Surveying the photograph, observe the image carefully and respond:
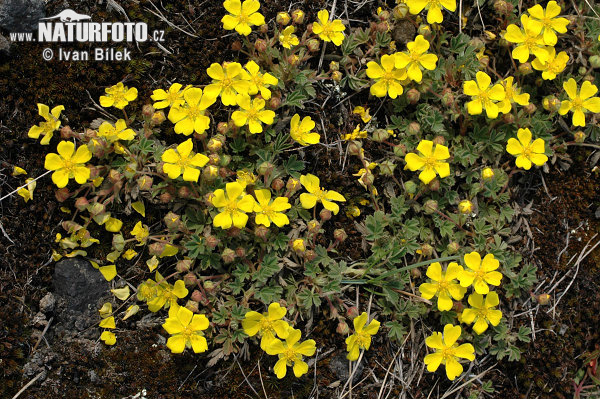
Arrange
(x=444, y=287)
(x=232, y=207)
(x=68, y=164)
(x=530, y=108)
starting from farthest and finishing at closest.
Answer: (x=530, y=108) → (x=444, y=287) → (x=68, y=164) → (x=232, y=207)

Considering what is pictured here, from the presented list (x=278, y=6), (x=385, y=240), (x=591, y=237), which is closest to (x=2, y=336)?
(x=385, y=240)

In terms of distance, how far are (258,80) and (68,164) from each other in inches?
49.4

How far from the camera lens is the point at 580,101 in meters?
3.55

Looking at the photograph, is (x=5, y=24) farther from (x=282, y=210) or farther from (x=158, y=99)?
(x=282, y=210)

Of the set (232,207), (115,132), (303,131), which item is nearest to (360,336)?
(232,207)

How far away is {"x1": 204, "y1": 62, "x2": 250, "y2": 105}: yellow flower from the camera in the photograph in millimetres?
3246

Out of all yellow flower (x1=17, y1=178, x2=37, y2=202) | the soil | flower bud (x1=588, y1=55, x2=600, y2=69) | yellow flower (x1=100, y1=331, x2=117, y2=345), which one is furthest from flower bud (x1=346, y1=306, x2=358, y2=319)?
flower bud (x1=588, y1=55, x2=600, y2=69)

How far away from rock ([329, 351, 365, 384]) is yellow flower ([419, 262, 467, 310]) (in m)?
0.65

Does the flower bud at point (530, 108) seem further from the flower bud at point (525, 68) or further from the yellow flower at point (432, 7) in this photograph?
the yellow flower at point (432, 7)

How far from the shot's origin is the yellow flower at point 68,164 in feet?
10.3

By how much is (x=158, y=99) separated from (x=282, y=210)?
1041 mm

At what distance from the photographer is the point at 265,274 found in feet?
10.5

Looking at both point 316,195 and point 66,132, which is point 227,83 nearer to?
point 316,195

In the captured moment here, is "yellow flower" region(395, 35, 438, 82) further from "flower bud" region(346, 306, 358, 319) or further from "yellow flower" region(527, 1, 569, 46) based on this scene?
"flower bud" region(346, 306, 358, 319)
